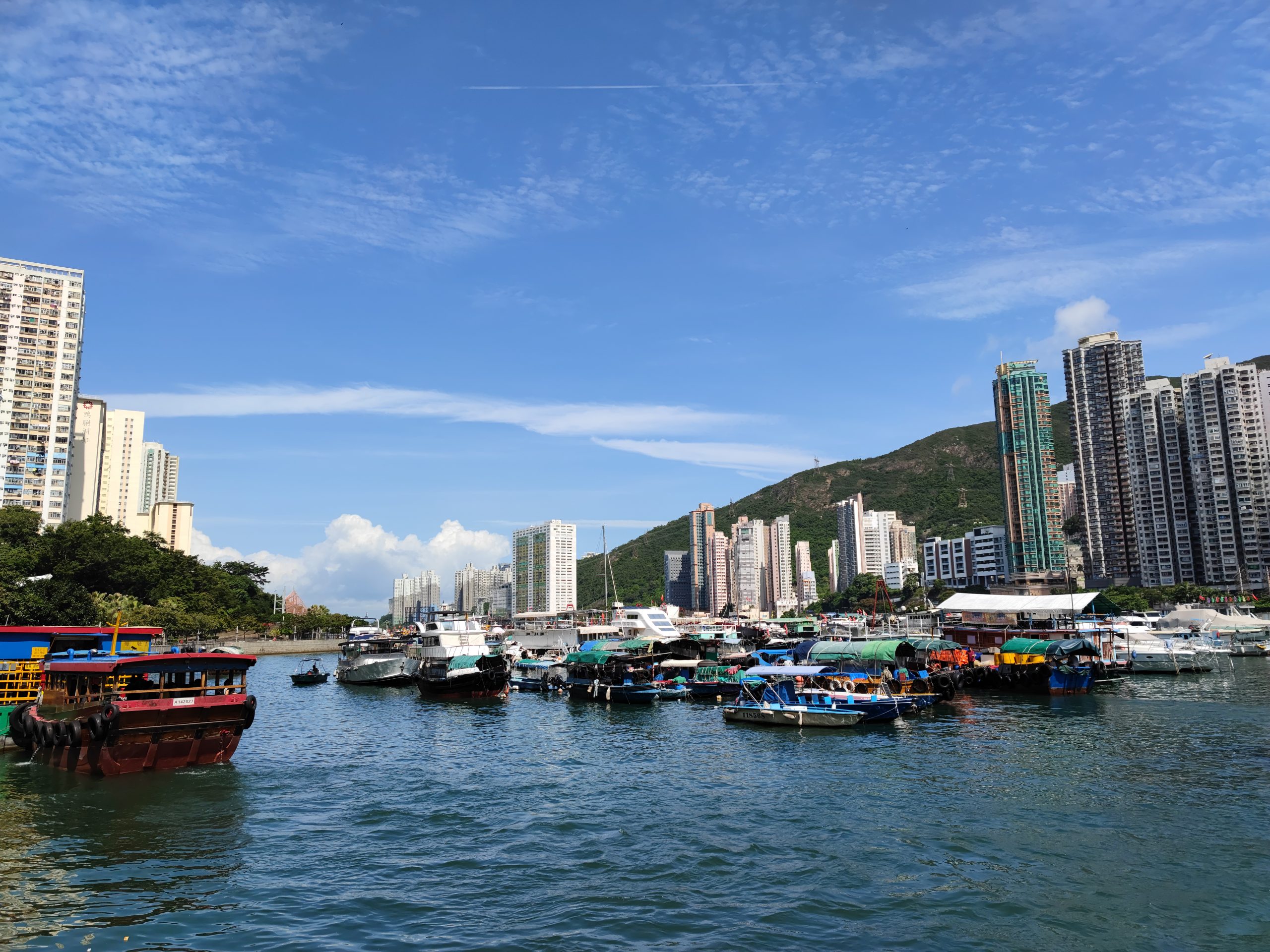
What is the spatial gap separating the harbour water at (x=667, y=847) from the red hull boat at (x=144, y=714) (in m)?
0.76

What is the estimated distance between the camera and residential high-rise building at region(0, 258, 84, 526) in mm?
116625

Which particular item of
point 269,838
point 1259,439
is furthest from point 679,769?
point 1259,439

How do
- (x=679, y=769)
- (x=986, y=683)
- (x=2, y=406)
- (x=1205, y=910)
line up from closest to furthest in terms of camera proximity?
1. (x=1205, y=910)
2. (x=679, y=769)
3. (x=986, y=683)
4. (x=2, y=406)

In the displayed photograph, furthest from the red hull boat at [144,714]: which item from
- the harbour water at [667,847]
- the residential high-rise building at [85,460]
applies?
the residential high-rise building at [85,460]

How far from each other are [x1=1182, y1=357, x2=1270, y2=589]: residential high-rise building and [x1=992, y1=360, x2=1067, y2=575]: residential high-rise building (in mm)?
22611

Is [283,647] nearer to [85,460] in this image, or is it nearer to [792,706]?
[85,460]

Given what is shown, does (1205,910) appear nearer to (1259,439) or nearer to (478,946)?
(478,946)

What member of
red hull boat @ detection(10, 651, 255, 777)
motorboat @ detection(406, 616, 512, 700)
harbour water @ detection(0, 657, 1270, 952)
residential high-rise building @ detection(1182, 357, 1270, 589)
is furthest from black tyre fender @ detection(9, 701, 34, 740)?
residential high-rise building @ detection(1182, 357, 1270, 589)

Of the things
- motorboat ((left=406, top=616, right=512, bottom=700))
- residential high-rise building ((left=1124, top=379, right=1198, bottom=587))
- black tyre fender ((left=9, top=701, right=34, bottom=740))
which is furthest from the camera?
residential high-rise building ((left=1124, top=379, right=1198, bottom=587))

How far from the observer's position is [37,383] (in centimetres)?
11925

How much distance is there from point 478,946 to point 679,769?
16.1 meters

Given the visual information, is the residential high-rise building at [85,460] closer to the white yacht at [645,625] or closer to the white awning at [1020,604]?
the white yacht at [645,625]

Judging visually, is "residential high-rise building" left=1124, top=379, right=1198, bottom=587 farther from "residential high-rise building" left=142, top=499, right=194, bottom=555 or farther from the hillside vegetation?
"residential high-rise building" left=142, top=499, right=194, bottom=555

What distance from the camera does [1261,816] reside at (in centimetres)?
2023
